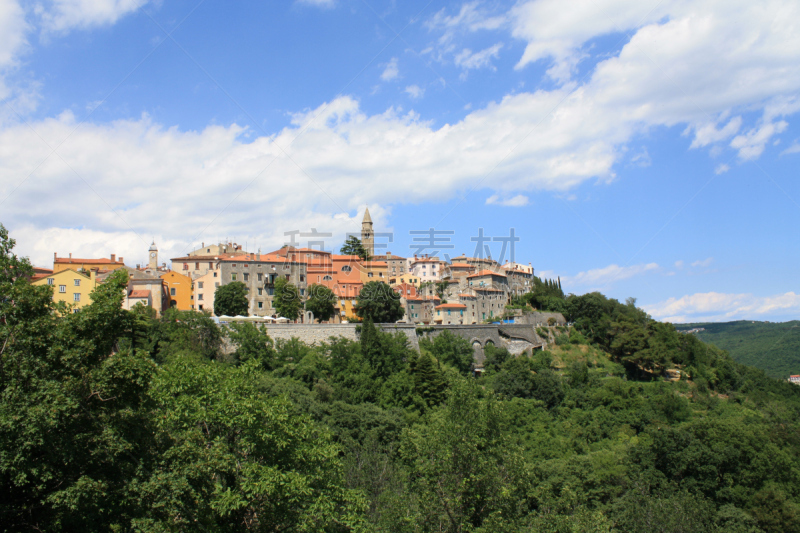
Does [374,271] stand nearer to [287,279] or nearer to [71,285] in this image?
[287,279]

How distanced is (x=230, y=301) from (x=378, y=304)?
15.1 m

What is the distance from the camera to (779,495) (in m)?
29.0

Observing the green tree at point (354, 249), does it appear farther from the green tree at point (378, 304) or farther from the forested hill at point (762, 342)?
the forested hill at point (762, 342)

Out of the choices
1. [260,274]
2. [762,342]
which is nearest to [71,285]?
[260,274]

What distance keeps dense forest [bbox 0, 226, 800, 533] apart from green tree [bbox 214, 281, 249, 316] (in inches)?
552

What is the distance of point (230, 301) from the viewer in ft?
181

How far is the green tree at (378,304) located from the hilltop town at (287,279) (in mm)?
3303

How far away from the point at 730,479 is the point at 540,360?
88.9 ft

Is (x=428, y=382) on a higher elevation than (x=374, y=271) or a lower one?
lower

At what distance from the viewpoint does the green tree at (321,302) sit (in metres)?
57.4

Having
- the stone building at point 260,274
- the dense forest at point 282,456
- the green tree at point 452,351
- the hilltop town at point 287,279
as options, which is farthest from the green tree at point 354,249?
the dense forest at point 282,456

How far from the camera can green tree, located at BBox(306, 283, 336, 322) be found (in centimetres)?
5744

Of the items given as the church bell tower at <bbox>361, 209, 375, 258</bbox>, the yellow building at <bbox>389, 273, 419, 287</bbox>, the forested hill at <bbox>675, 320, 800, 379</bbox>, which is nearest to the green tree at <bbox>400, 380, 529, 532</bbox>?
the yellow building at <bbox>389, 273, 419, 287</bbox>

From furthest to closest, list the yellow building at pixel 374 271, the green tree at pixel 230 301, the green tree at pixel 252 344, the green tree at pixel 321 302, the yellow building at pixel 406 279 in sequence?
the yellow building at pixel 406 279 → the yellow building at pixel 374 271 → the green tree at pixel 321 302 → the green tree at pixel 230 301 → the green tree at pixel 252 344
